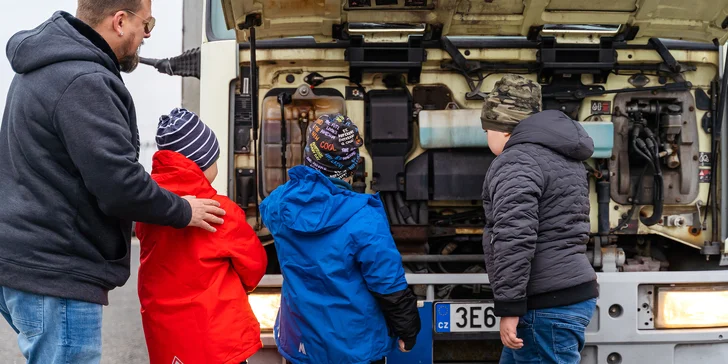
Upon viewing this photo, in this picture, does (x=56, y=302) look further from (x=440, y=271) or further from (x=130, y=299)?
(x=130, y=299)

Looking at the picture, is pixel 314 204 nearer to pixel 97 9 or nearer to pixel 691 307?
pixel 97 9

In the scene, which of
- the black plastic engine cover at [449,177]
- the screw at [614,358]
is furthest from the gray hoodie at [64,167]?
the screw at [614,358]

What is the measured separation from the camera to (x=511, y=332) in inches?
99.8

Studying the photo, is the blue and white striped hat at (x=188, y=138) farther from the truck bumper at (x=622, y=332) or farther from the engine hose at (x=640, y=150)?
the engine hose at (x=640, y=150)

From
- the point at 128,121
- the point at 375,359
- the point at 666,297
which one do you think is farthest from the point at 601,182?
the point at 128,121

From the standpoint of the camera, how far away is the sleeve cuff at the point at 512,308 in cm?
247

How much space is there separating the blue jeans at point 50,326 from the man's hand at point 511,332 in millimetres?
1353

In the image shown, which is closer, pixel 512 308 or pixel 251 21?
pixel 512 308

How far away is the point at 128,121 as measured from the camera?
2.28m

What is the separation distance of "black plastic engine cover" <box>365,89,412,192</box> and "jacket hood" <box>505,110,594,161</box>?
102 centimetres

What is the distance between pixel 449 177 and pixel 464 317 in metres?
0.71

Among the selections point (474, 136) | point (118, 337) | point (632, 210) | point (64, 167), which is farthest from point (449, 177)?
point (118, 337)

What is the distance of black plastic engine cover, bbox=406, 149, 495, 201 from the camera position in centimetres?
361

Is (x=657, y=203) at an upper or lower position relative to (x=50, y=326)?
upper
